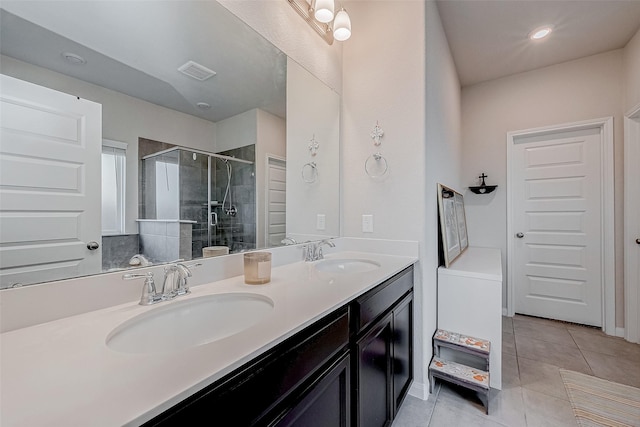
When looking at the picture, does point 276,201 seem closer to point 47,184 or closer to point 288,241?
point 288,241

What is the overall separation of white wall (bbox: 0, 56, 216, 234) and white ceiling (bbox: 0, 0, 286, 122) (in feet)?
0.08

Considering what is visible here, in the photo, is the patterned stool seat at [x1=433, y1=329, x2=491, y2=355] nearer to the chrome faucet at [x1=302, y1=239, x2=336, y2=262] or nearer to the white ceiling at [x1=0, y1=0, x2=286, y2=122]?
the chrome faucet at [x1=302, y1=239, x2=336, y2=262]

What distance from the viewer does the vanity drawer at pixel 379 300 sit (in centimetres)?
108

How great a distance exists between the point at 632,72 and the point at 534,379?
2.76m

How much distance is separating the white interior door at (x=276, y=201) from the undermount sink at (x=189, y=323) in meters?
0.53

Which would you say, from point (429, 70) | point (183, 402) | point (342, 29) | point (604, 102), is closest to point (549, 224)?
point (604, 102)

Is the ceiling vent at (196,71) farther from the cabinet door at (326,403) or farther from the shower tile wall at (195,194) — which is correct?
the cabinet door at (326,403)

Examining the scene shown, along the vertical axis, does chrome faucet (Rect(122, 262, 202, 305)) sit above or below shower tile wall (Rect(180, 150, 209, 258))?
below

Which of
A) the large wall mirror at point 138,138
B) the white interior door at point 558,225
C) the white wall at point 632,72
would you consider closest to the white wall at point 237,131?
the large wall mirror at point 138,138

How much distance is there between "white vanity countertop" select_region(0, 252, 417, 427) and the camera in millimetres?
411

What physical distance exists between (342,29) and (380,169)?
924 mm

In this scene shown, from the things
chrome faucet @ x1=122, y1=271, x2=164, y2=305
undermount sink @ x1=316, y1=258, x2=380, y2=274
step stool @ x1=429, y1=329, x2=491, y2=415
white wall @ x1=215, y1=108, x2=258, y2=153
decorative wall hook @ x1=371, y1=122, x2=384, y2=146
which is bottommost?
step stool @ x1=429, y1=329, x2=491, y2=415

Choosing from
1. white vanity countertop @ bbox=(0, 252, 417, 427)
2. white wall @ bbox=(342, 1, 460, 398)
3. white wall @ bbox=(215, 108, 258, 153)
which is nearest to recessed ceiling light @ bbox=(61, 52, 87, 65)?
white wall @ bbox=(215, 108, 258, 153)

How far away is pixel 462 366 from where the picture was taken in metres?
1.77
